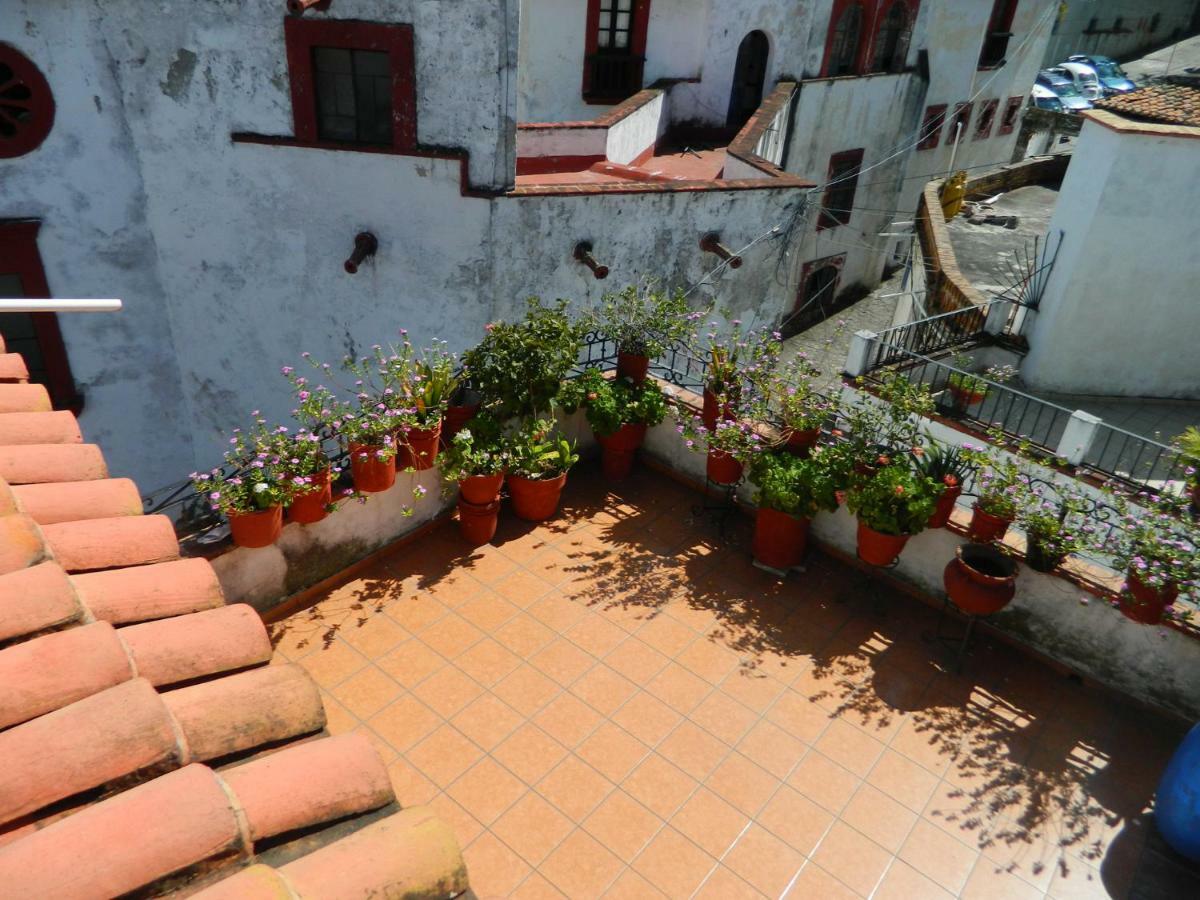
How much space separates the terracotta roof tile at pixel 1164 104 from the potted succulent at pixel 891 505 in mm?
10990

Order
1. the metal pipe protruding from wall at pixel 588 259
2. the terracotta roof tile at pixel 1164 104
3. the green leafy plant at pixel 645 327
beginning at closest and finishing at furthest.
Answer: the green leafy plant at pixel 645 327 < the metal pipe protruding from wall at pixel 588 259 < the terracotta roof tile at pixel 1164 104

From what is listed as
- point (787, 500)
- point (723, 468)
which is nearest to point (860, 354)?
point (723, 468)

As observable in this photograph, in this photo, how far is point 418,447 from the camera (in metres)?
6.56

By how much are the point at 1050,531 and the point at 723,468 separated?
2.50 meters

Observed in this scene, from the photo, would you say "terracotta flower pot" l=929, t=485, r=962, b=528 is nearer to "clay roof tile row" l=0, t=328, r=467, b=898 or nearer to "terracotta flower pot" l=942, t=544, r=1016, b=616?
"terracotta flower pot" l=942, t=544, r=1016, b=616

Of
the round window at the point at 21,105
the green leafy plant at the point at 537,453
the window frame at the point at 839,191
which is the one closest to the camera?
the green leafy plant at the point at 537,453

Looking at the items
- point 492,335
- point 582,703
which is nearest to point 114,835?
point 582,703

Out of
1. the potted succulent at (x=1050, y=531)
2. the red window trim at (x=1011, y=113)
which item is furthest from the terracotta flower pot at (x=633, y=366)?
the red window trim at (x=1011, y=113)

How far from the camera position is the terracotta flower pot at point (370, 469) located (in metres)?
6.17

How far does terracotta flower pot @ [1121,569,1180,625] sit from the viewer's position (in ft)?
18.6

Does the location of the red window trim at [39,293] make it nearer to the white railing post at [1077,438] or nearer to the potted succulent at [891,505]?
the potted succulent at [891,505]

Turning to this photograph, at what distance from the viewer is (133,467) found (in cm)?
1112

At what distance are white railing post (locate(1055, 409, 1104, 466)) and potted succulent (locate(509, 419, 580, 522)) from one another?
6.80 meters

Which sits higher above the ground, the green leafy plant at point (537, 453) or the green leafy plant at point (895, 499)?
the green leafy plant at point (895, 499)
